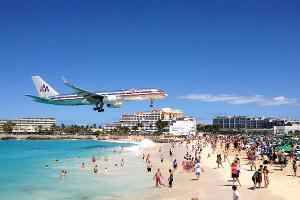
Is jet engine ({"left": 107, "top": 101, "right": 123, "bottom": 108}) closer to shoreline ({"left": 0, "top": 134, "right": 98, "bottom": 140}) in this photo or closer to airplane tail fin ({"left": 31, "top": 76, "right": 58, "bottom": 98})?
airplane tail fin ({"left": 31, "top": 76, "right": 58, "bottom": 98})

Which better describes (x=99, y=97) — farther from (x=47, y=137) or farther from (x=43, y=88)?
(x=47, y=137)

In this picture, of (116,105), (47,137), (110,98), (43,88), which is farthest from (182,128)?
(110,98)

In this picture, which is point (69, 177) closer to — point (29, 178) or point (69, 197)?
point (29, 178)

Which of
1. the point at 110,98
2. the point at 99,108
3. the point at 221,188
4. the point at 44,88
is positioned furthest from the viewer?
the point at 44,88

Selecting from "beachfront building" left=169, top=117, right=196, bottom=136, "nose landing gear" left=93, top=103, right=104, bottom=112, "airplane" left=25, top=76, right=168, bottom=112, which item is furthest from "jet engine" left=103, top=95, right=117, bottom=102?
"beachfront building" left=169, top=117, right=196, bottom=136

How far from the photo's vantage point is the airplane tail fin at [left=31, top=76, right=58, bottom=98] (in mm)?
65375

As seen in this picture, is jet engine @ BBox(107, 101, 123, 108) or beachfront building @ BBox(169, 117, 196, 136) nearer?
jet engine @ BBox(107, 101, 123, 108)

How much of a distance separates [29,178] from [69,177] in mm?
3820

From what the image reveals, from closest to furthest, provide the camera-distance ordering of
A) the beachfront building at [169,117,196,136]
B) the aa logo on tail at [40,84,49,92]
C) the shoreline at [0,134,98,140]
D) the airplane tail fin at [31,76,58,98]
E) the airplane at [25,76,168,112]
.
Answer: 1. the airplane at [25,76,168,112]
2. the airplane tail fin at [31,76,58,98]
3. the aa logo on tail at [40,84,49,92]
4. the shoreline at [0,134,98,140]
5. the beachfront building at [169,117,196,136]

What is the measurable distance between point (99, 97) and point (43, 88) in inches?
559

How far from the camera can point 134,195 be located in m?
23.9

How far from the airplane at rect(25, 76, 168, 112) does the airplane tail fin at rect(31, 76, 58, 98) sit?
0.54 metres

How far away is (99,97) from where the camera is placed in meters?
57.4

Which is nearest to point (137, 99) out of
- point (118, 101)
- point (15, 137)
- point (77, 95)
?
point (118, 101)
